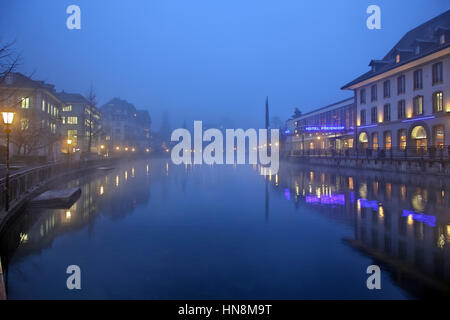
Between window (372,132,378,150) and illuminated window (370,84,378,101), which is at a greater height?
illuminated window (370,84,378,101)

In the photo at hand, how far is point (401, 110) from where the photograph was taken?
39.5m

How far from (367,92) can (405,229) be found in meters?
42.8

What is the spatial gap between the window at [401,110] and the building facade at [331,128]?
13.9 metres

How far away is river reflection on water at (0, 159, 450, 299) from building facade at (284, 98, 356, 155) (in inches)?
1867

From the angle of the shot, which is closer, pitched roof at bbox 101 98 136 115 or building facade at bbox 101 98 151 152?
building facade at bbox 101 98 151 152

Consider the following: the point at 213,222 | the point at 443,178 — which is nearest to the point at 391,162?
the point at 443,178

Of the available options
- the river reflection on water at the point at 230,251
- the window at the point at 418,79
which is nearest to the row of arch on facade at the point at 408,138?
the window at the point at 418,79

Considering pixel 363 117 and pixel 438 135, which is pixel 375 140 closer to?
pixel 363 117

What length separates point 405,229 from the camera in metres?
9.25

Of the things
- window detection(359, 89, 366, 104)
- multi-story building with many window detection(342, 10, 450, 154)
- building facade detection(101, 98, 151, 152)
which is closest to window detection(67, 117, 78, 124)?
building facade detection(101, 98, 151, 152)

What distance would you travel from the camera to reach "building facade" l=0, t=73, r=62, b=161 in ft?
118

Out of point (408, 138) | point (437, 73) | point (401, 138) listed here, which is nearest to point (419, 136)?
point (408, 138)

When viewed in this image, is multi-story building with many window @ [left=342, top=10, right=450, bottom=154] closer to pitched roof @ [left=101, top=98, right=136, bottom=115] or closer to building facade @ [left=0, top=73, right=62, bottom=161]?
building facade @ [left=0, top=73, right=62, bottom=161]
